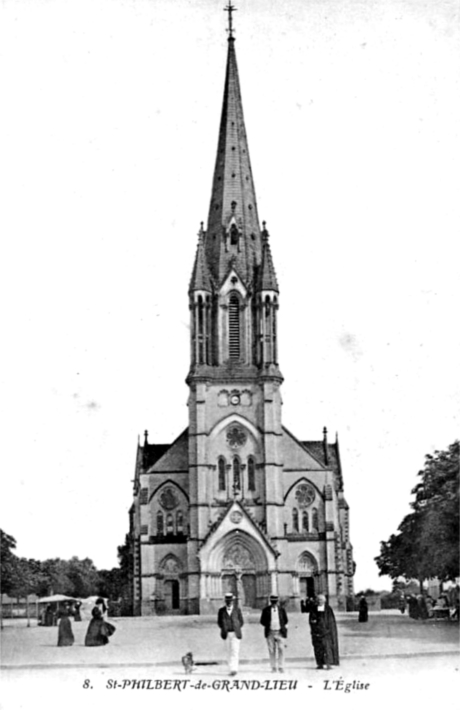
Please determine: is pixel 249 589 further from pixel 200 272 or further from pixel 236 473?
pixel 200 272

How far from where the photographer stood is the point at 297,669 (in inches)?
985

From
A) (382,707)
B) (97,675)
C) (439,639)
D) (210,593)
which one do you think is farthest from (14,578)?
(382,707)

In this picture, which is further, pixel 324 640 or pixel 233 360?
pixel 233 360

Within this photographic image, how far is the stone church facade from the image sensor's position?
7150cm

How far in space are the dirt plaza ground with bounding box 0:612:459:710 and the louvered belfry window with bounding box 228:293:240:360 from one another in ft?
137

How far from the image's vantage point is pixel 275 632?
1005 inches

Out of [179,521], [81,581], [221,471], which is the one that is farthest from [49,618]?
[81,581]

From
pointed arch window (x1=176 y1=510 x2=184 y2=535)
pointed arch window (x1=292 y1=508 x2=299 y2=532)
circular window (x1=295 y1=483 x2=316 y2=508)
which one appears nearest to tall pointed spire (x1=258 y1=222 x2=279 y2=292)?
circular window (x1=295 y1=483 x2=316 y2=508)

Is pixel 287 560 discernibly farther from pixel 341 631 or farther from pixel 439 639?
pixel 439 639

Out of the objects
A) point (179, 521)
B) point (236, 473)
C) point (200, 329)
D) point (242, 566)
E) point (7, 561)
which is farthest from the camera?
point (200, 329)

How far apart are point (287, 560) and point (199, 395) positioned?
12.4 metres

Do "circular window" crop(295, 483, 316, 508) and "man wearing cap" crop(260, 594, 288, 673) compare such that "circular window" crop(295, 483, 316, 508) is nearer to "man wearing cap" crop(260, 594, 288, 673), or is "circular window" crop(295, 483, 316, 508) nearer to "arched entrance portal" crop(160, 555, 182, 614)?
"arched entrance portal" crop(160, 555, 182, 614)

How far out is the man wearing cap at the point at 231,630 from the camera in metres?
24.2

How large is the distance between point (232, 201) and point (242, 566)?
1007 inches
